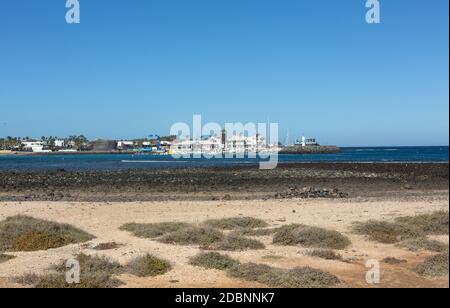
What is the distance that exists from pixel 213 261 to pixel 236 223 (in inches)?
264

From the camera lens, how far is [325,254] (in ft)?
46.8

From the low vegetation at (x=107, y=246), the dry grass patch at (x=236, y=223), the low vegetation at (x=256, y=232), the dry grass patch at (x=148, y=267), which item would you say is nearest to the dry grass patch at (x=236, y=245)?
the low vegetation at (x=256, y=232)

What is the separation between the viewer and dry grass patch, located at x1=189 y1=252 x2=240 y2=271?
13.3 meters

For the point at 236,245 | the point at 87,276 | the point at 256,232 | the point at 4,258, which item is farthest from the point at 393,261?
the point at 4,258

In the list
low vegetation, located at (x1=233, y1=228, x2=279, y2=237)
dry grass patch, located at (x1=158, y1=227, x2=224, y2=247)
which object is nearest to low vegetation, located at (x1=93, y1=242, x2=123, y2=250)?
dry grass patch, located at (x1=158, y1=227, x2=224, y2=247)

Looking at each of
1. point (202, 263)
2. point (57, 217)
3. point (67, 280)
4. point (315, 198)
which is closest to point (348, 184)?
point (315, 198)

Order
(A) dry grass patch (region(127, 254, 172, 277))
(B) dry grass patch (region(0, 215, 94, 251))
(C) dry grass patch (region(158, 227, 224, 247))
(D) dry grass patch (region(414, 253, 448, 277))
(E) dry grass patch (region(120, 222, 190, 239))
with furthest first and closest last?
(E) dry grass patch (region(120, 222, 190, 239)) → (C) dry grass patch (region(158, 227, 224, 247)) → (B) dry grass patch (region(0, 215, 94, 251)) → (A) dry grass patch (region(127, 254, 172, 277)) → (D) dry grass patch (region(414, 253, 448, 277))

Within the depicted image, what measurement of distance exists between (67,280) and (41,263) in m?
2.89

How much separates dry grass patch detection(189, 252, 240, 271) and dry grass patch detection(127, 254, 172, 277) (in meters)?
0.82

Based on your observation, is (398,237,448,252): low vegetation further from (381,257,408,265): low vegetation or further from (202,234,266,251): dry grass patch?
(202,234,266,251): dry grass patch

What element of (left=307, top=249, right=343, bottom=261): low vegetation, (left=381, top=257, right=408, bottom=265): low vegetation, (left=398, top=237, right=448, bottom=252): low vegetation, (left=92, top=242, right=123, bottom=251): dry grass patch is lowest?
(left=92, top=242, right=123, bottom=251): dry grass patch

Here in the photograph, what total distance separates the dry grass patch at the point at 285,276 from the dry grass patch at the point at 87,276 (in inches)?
117

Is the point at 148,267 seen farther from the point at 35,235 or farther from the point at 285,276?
the point at 35,235

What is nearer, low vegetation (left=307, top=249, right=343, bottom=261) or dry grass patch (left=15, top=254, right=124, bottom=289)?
dry grass patch (left=15, top=254, right=124, bottom=289)
